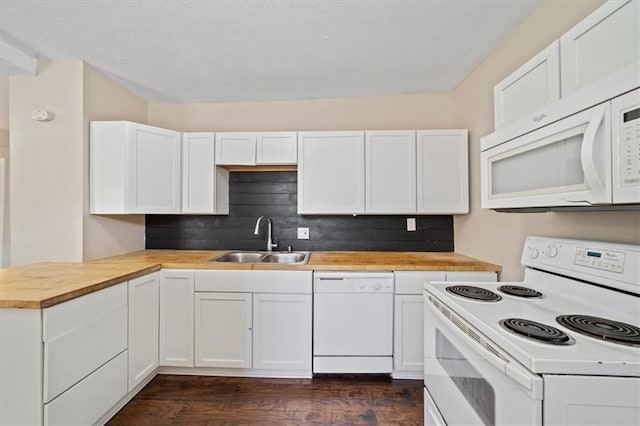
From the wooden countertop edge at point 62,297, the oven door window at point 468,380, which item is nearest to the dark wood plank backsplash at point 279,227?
the wooden countertop edge at point 62,297

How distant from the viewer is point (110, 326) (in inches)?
69.6

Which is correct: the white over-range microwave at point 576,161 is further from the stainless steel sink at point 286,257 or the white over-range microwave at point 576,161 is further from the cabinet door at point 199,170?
the cabinet door at point 199,170

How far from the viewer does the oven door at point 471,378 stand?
0.82m

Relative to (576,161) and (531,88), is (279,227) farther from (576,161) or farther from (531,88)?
(576,161)

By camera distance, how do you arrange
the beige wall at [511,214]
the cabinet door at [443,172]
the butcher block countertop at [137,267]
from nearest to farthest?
the beige wall at [511,214]
the butcher block countertop at [137,267]
the cabinet door at [443,172]

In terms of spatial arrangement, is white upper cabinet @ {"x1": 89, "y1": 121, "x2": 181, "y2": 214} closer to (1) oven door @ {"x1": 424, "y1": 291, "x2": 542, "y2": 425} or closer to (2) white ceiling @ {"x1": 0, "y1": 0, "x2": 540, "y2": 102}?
(2) white ceiling @ {"x1": 0, "y1": 0, "x2": 540, "y2": 102}

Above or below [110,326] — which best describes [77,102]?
above

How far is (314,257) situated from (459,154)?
154cm

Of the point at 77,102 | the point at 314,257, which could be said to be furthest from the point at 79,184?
the point at 314,257

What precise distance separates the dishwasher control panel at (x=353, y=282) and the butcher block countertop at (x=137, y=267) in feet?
0.16

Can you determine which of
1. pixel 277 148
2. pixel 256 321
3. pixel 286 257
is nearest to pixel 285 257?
pixel 286 257

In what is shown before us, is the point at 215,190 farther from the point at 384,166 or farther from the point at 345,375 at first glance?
the point at 345,375

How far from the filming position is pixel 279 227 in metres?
2.93

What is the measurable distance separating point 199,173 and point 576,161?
2597 millimetres
